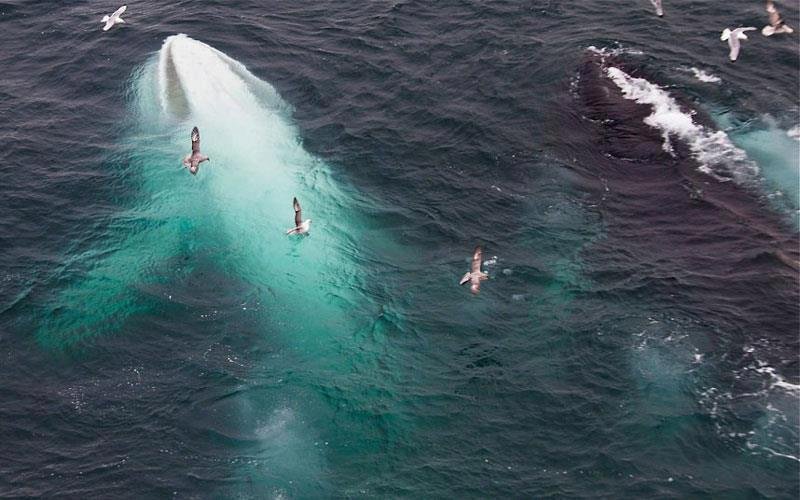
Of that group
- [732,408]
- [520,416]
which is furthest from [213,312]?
[732,408]

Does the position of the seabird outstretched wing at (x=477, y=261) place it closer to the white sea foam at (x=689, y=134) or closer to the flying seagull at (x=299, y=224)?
the flying seagull at (x=299, y=224)

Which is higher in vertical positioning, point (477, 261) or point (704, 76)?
point (704, 76)

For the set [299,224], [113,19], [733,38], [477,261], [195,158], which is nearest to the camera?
[477,261]

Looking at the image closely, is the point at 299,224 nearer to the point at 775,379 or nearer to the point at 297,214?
the point at 297,214

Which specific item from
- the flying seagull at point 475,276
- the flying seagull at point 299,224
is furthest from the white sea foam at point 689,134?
the flying seagull at point 299,224

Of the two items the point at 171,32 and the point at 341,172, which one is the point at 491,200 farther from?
the point at 171,32

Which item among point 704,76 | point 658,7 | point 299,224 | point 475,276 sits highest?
point 658,7

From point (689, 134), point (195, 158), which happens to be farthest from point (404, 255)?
point (689, 134)

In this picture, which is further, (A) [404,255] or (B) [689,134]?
(B) [689,134]
